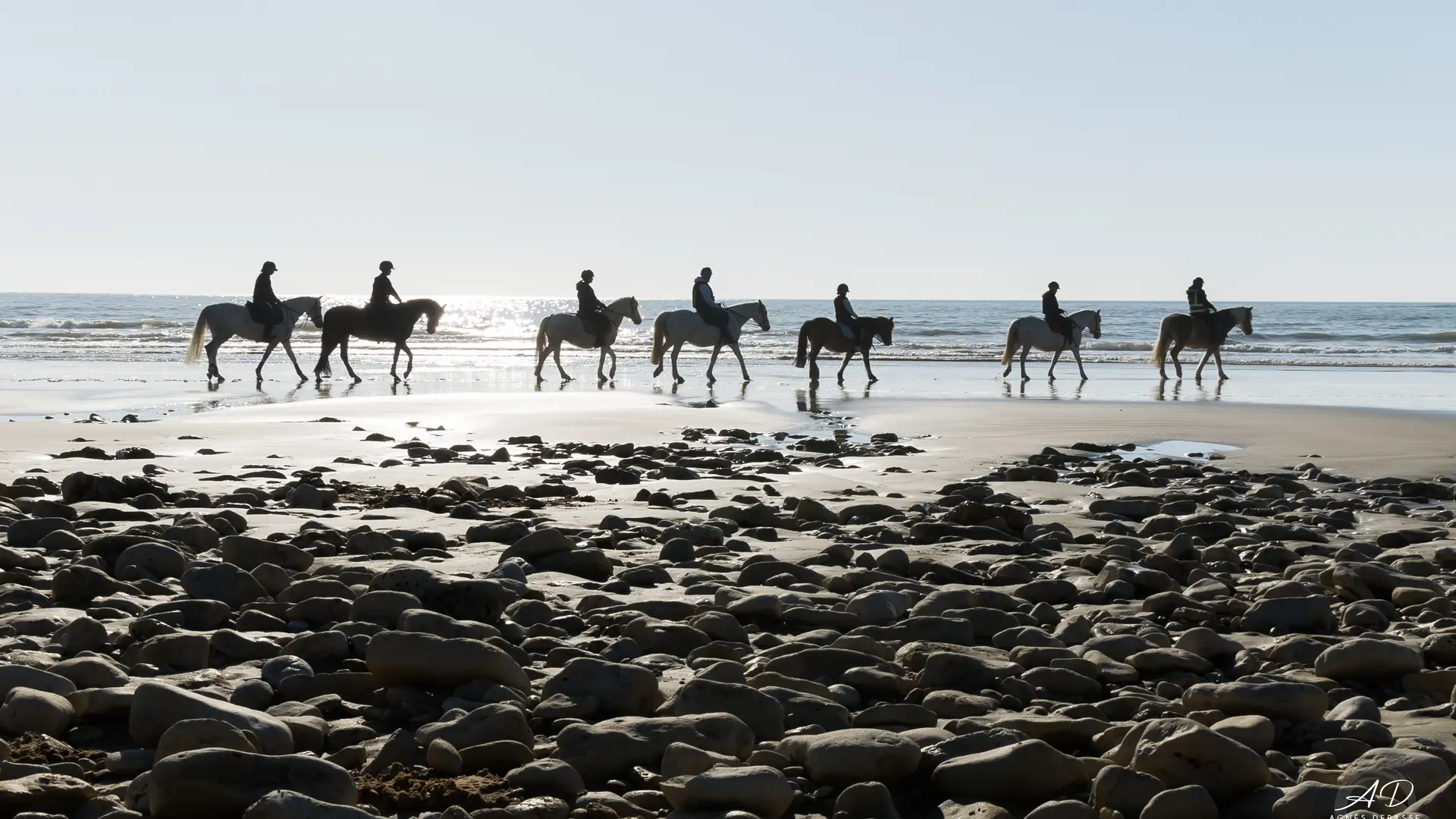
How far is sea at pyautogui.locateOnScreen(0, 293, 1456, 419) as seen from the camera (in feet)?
65.5

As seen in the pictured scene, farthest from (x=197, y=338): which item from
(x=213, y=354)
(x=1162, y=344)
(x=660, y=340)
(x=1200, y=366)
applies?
(x=1200, y=366)

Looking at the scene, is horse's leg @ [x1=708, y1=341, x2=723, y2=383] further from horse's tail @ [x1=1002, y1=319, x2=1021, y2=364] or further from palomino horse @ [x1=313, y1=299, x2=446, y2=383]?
horse's tail @ [x1=1002, y1=319, x2=1021, y2=364]

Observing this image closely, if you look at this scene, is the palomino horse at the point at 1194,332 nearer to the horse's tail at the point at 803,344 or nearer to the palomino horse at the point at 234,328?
the horse's tail at the point at 803,344

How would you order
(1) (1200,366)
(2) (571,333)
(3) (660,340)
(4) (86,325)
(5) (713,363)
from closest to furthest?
(5) (713,363)
(3) (660,340)
(1) (1200,366)
(2) (571,333)
(4) (86,325)

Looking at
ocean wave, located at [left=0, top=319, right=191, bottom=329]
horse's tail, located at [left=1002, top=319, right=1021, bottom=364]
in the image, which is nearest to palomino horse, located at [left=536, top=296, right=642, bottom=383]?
horse's tail, located at [left=1002, top=319, right=1021, bottom=364]

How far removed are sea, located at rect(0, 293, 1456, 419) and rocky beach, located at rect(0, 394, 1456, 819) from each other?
1030cm

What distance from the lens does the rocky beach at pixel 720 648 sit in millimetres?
2949

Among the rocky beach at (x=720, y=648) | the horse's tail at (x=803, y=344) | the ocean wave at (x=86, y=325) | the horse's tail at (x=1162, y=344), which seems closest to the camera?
the rocky beach at (x=720, y=648)

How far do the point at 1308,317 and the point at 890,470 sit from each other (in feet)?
209

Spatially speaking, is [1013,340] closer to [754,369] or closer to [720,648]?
[754,369]

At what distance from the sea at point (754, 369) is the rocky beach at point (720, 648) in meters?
10.3

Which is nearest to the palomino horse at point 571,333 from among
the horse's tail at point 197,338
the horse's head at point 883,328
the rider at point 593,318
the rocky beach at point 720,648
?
the rider at point 593,318

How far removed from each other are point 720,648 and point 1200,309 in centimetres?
2406

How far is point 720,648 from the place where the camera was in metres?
4.30
